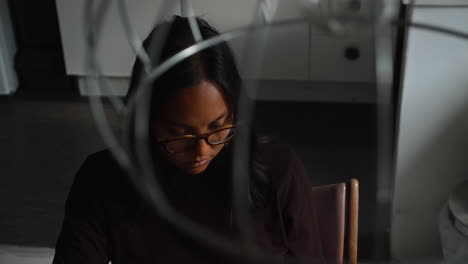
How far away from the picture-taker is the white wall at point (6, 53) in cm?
246

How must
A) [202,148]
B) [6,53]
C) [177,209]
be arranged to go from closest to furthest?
1. [202,148]
2. [177,209]
3. [6,53]

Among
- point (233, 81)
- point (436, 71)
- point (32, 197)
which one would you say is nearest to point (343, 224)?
point (233, 81)

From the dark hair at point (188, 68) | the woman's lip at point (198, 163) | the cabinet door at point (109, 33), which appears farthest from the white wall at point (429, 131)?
the cabinet door at point (109, 33)

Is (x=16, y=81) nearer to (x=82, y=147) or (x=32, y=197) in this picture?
(x=82, y=147)

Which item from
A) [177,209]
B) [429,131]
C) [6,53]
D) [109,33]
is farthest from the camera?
[6,53]

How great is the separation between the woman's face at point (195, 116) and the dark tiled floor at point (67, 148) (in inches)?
42.6

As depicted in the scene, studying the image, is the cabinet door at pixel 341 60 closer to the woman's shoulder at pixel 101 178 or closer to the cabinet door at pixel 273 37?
the cabinet door at pixel 273 37

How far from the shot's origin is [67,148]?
84.2 inches

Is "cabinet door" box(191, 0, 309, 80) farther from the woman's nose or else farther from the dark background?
the woman's nose

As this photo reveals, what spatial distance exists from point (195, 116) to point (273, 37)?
153 centimetres

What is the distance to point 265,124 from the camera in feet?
7.06

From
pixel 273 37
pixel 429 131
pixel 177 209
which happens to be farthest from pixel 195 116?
pixel 273 37

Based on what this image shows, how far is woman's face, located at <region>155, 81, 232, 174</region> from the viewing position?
0.61 meters

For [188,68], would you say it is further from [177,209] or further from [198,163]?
[177,209]
